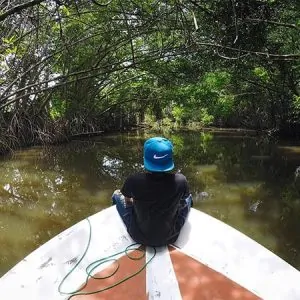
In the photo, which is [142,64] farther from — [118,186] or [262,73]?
[262,73]

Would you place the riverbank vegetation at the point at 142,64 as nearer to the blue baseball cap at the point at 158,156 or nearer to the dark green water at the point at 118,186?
the blue baseball cap at the point at 158,156

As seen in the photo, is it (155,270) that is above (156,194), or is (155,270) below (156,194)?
below

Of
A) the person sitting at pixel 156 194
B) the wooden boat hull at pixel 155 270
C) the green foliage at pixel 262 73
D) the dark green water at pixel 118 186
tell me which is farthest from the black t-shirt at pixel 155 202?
the green foliage at pixel 262 73

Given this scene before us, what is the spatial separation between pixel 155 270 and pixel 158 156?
0.74m

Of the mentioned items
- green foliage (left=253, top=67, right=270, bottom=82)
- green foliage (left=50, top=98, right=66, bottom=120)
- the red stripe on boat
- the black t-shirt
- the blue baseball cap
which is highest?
the blue baseball cap

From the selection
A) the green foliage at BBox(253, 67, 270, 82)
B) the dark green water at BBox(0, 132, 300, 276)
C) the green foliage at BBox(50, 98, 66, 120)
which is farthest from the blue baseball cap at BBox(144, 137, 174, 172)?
the green foliage at BBox(50, 98, 66, 120)

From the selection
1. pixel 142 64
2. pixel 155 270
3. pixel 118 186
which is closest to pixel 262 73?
pixel 142 64

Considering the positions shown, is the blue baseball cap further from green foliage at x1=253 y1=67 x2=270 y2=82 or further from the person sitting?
green foliage at x1=253 y1=67 x2=270 y2=82

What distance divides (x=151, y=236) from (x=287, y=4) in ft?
17.2

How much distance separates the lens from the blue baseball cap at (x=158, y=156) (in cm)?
283

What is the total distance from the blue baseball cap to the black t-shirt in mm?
62

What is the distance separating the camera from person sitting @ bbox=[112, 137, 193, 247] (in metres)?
2.83

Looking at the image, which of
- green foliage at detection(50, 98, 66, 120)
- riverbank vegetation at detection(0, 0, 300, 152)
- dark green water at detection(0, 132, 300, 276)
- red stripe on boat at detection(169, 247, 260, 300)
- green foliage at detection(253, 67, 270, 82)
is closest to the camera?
red stripe on boat at detection(169, 247, 260, 300)

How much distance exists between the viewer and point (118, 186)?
714cm
